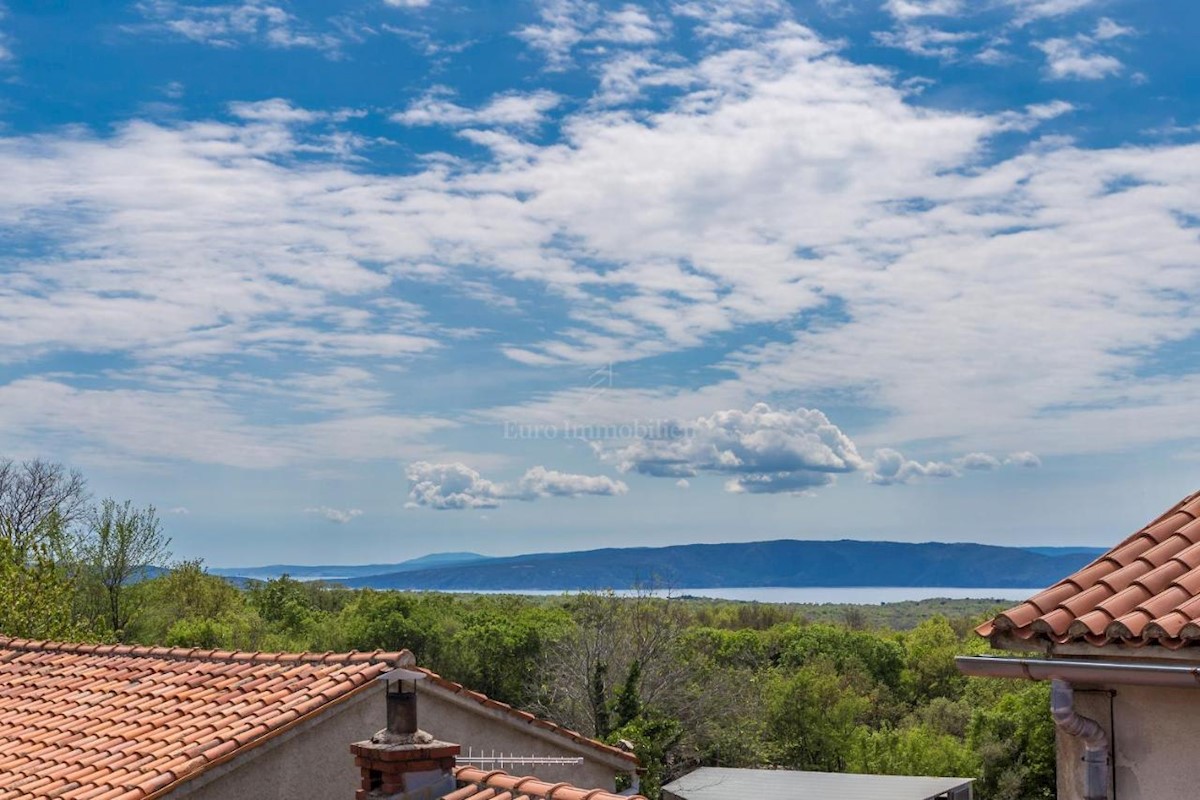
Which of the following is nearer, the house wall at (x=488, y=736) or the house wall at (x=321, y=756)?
the house wall at (x=321, y=756)

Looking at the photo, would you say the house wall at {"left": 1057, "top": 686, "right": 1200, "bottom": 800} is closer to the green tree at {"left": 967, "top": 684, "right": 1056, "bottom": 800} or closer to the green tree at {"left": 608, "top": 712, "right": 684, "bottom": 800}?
the green tree at {"left": 608, "top": 712, "right": 684, "bottom": 800}

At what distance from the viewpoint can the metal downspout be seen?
20.6 feet

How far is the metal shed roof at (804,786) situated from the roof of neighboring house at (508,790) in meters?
27.3

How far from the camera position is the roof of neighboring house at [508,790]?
369 inches

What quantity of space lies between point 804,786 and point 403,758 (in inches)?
1197

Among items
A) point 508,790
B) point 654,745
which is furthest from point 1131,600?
point 654,745

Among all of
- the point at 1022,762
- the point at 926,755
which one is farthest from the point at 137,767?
the point at 1022,762

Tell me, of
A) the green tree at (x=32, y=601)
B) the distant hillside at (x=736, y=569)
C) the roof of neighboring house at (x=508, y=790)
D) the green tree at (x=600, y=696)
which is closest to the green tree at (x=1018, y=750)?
the green tree at (x=600, y=696)

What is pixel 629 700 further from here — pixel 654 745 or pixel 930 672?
pixel 930 672

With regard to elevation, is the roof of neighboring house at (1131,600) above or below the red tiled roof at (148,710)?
above

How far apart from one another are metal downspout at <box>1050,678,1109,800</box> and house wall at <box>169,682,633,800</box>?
8075 mm

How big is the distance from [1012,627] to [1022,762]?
44.7 metres

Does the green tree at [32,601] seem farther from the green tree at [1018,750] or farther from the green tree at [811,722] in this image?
the green tree at [1018,750]

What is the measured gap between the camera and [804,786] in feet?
123
